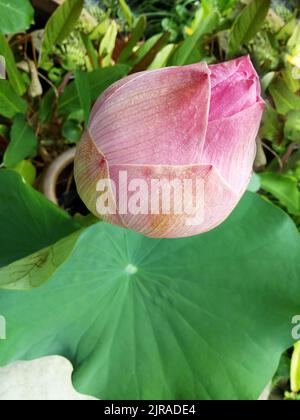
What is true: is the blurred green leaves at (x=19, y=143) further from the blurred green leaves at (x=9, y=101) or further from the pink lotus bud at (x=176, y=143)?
the pink lotus bud at (x=176, y=143)

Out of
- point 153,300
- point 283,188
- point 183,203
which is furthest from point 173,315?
point 283,188

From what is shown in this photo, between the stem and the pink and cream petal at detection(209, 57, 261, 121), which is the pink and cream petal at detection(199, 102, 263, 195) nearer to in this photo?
the pink and cream petal at detection(209, 57, 261, 121)

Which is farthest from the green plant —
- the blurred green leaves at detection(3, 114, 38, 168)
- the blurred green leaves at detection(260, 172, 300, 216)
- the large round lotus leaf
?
the blurred green leaves at detection(260, 172, 300, 216)

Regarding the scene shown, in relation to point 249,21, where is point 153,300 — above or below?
below

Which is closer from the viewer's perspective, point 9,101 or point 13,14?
point 13,14

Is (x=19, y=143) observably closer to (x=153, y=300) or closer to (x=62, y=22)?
(x=62, y=22)

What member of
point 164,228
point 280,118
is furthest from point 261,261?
point 280,118
